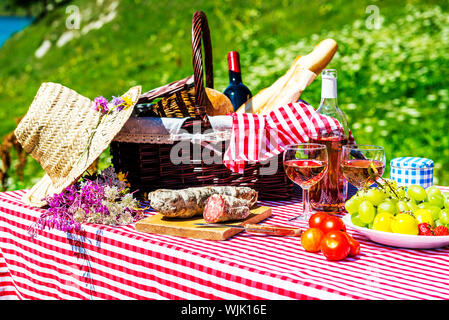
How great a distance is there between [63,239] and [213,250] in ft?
2.16

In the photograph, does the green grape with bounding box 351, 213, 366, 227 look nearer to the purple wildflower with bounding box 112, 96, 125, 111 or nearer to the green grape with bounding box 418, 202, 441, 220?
the green grape with bounding box 418, 202, 441, 220

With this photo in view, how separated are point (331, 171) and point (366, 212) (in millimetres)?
333

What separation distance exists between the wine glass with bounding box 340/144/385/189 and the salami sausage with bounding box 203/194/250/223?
38cm

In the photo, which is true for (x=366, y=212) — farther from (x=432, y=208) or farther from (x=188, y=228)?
(x=188, y=228)

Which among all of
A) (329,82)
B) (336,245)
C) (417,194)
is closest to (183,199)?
(336,245)

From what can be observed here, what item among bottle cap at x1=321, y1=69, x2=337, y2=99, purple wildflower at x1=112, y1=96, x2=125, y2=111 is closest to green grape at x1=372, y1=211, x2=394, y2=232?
bottle cap at x1=321, y1=69, x2=337, y2=99

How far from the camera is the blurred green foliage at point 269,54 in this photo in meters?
5.90

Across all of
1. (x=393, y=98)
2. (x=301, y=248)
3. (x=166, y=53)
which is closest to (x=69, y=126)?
(x=301, y=248)

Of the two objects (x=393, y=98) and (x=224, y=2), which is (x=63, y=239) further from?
(x=224, y=2)

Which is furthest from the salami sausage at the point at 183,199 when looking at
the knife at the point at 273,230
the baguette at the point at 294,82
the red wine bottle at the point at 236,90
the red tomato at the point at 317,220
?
the red wine bottle at the point at 236,90

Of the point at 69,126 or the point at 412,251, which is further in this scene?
the point at 69,126

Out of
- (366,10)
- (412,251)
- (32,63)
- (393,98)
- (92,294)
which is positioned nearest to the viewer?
(412,251)

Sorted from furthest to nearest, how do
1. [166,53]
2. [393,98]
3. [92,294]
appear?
[166,53] < [393,98] < [92,294]
